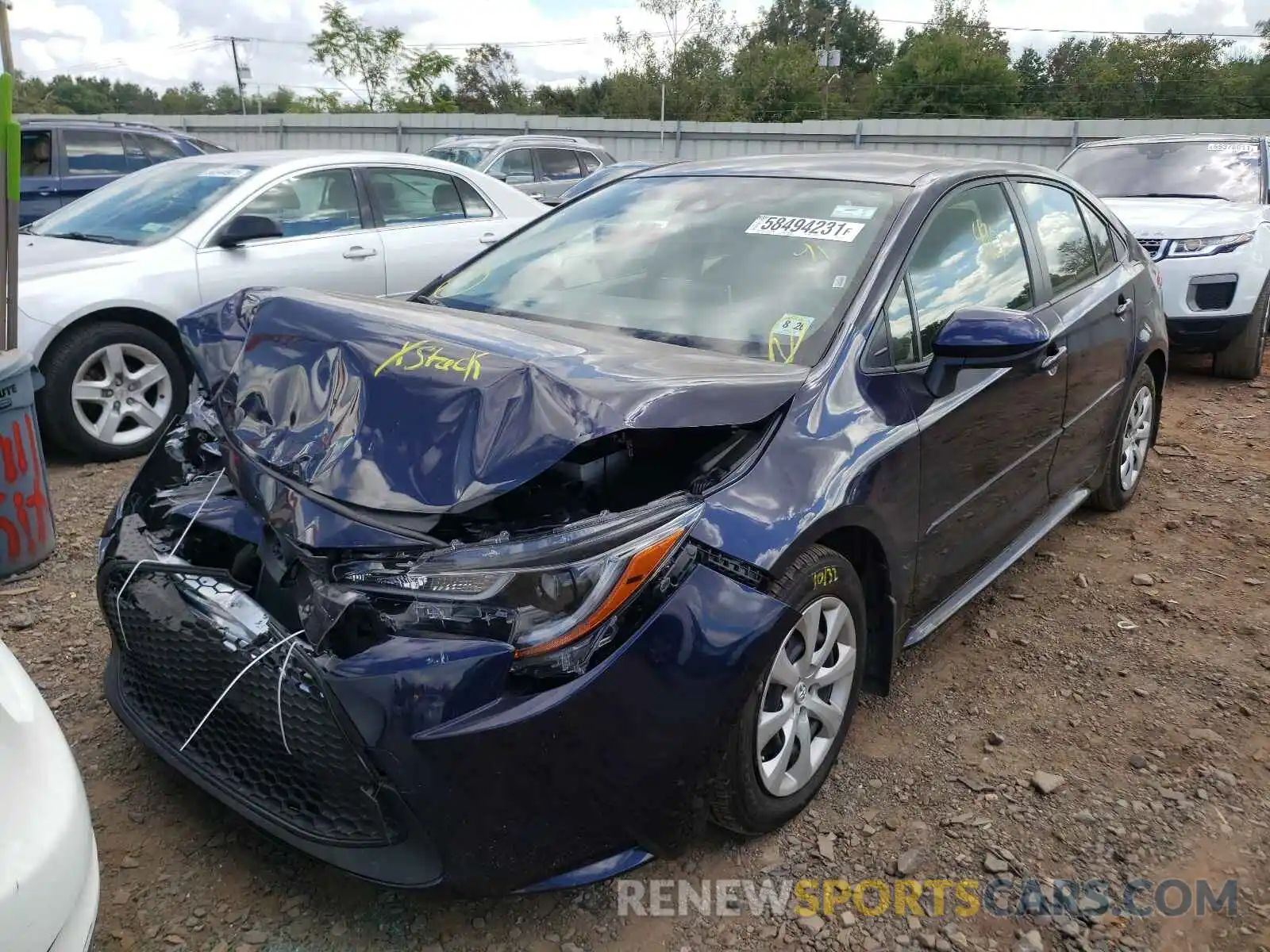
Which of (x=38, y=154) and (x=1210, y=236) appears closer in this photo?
(x=1210, y=236)

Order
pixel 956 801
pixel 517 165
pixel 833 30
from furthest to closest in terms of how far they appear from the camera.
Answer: pixel 833 30
pixel 517 165
pixel 956 801

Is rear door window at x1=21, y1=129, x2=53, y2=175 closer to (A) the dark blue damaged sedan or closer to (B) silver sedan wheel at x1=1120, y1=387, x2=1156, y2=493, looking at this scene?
(A) the dark blue damaged sedan

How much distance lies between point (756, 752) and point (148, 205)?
5249mm

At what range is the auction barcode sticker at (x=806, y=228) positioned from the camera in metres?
2.84

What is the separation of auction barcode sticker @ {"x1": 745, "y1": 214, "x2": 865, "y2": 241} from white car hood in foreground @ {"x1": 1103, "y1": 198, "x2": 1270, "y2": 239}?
4733 millimetres

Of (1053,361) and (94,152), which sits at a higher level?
(94,152)

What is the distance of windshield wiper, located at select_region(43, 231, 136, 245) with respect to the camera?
5426 millimetres

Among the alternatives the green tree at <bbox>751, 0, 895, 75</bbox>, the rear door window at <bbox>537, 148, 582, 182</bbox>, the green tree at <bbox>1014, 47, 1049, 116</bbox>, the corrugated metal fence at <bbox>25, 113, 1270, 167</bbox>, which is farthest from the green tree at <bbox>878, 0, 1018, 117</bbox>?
the rear door window at <bbox>537, 148, 582, 182</bbox>

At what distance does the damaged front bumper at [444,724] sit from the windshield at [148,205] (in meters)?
4.05

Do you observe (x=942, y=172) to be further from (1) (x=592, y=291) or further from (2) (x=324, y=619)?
(2) (x=324, y=619)

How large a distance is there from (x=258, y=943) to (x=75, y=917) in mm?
527

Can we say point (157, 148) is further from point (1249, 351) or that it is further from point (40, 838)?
point (40, 838)

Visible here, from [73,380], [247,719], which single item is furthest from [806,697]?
[73,380]

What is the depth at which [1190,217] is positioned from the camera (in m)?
7.00
